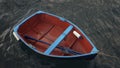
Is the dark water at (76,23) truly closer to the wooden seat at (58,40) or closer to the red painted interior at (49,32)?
the red painted interior at (49,32)

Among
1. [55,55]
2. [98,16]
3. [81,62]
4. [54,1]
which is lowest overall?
[81,62]

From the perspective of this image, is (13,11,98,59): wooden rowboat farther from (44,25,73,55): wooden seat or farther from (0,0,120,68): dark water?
(0,0,120,68): dark water

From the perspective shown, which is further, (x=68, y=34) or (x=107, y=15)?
(x=107, y=15)

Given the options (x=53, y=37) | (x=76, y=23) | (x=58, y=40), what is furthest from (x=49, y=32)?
(x=76, y=23)

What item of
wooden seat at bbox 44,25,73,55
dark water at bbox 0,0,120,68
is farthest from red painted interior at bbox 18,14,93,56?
dark water at bbox 0,0,120,68

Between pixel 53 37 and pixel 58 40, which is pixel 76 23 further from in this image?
pixel 58 40

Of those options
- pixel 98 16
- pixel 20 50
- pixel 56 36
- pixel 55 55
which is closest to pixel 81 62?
pixel 55 55

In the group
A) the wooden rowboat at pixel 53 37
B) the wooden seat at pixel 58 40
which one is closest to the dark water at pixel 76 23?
the wooden rowboat at pixel 53 37

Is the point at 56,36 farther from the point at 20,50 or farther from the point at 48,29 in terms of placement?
the point at 20,50
